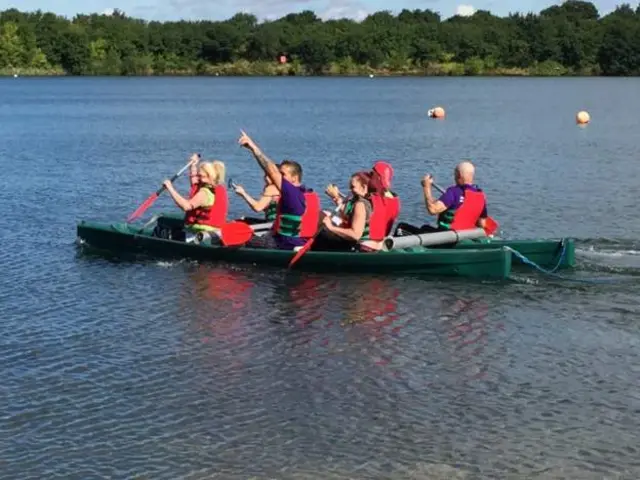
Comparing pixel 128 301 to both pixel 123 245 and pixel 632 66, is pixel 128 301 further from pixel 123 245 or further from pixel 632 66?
pixel 632 66

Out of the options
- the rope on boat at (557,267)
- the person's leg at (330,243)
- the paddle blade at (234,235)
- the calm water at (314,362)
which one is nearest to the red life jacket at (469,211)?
the rope on boat at (557,267)

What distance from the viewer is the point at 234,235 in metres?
15.8

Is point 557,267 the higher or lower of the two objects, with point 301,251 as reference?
lower

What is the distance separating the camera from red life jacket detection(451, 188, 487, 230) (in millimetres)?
15359

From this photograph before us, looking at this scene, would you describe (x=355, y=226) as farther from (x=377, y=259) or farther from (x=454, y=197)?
(x=454, y=197)

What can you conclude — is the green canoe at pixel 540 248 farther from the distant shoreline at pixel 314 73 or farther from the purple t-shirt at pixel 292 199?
the distant shoreline at pixel 314 73

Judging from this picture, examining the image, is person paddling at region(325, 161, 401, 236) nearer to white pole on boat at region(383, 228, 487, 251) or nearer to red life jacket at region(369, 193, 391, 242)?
red life jacket at region(369, 193, 391, 242)

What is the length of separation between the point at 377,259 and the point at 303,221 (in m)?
1.15

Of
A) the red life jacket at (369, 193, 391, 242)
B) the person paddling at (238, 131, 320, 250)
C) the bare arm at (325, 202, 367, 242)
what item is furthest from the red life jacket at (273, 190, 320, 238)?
the red life jacket at (369, 193, 391, 242)

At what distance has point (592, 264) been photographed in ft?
51.9

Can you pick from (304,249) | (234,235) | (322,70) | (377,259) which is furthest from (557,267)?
(322,70)

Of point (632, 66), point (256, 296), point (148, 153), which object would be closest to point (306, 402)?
point (256, 296)

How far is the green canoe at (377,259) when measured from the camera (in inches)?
576

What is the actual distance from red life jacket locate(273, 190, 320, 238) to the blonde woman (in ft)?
3.26
